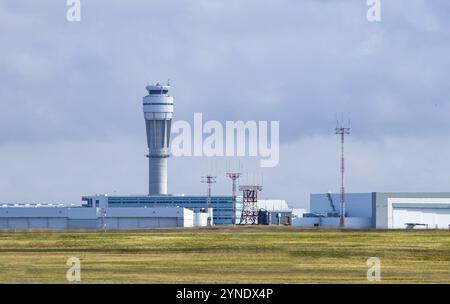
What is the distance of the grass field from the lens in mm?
60219

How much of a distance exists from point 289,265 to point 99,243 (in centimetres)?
3290

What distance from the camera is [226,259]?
73438 mm

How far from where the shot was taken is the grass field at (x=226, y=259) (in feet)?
198

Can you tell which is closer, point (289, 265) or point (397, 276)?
point (397, 276)

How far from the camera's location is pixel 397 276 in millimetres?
61812
